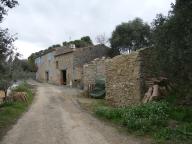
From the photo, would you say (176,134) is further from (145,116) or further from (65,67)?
(65,67)

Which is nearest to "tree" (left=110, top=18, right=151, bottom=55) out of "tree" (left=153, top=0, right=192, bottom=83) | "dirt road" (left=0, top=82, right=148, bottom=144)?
"dirt road" (left=0, top=82, right=148, bottom=144)

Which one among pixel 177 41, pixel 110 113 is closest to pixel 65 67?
pixel 110 113

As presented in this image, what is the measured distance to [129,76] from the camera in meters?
19.6

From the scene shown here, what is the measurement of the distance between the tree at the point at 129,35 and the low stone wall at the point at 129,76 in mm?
28531

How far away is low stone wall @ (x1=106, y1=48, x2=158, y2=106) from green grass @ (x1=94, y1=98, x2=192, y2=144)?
8.55ft

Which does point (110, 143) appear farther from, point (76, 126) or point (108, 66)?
point (108, 66)

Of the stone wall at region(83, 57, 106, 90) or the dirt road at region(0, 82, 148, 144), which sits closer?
the dirt road at region(0, 82, 148, 144)

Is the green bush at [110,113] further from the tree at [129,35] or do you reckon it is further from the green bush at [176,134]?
the tree at [129,35]

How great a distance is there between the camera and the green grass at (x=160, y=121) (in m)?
11.6

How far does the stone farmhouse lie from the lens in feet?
154

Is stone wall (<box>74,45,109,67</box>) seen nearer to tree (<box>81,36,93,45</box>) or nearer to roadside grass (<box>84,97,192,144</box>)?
tree (<box>81,36,93,45</box>)

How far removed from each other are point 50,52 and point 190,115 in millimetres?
47308

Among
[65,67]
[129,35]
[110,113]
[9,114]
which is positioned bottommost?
[9,114]

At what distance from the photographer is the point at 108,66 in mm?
23859
